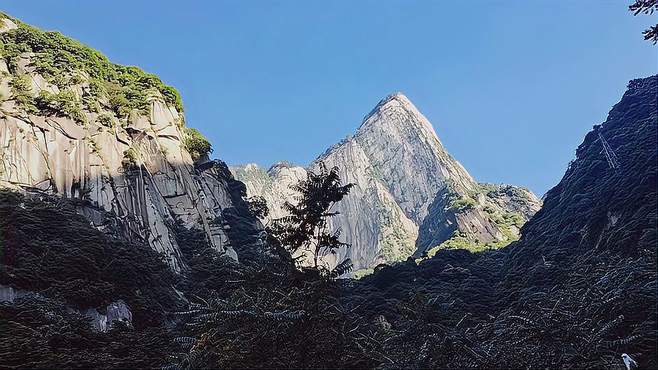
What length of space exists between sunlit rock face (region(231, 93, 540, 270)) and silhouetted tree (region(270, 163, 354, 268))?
220 ft

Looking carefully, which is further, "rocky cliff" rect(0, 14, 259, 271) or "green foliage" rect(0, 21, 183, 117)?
"green foliage" rect(0, 21, 183, 117)

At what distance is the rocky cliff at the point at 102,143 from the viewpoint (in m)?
34.2

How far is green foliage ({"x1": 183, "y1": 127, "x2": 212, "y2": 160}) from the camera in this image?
52188mm

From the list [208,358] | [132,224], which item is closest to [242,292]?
[208,358]

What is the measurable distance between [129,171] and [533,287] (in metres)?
32.7

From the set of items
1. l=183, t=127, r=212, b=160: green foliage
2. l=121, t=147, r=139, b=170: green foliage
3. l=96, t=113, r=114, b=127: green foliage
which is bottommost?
l=121, t=147, r=139, b=170: green foliage

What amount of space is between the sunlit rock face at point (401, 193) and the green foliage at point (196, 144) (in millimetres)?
37809

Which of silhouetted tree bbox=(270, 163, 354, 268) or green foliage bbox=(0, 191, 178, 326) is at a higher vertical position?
green foliage bbox=(0, 191, 178, 326)

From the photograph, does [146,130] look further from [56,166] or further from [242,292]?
[242,292]

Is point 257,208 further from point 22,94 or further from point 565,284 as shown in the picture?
point 565,284

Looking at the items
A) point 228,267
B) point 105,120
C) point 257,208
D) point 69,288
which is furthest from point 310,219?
point 257,208

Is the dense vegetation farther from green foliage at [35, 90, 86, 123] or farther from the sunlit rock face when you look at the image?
the sunlit rock face

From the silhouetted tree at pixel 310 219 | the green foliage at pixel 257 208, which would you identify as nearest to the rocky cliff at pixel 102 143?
the green foliage at pixel 257 208

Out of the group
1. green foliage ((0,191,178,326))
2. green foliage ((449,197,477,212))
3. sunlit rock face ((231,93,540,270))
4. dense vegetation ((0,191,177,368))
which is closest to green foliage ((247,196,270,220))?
dense vegetation ((0,191,177,368))
